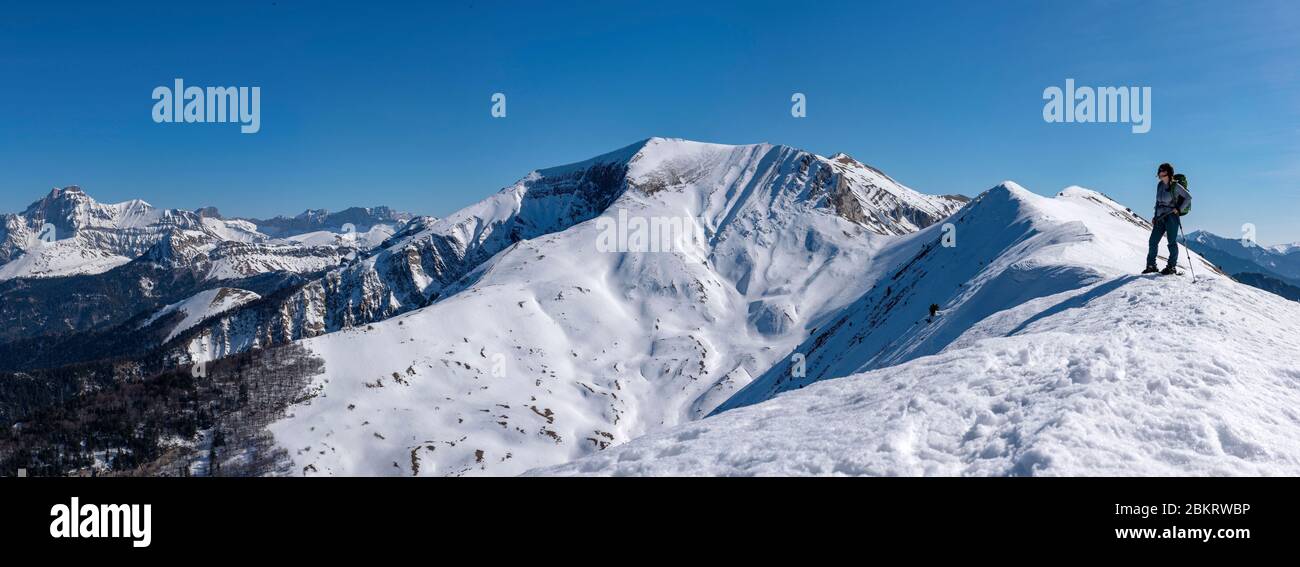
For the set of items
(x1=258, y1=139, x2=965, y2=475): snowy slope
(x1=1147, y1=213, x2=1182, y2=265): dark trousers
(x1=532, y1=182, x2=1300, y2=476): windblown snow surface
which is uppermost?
(x1=1147, y1=213, x2=1182, y2=265): dark trousers

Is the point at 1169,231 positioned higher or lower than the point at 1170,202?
lower

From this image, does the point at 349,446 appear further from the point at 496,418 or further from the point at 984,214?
the point at 984,214

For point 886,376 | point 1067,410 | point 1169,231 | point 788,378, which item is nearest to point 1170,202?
point 1169,231

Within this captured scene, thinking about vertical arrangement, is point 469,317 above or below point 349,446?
above

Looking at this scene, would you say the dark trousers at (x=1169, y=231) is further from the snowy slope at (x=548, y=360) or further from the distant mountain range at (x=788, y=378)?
the snowy slope at (x=548, y=360)

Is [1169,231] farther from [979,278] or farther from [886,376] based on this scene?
[979,278]

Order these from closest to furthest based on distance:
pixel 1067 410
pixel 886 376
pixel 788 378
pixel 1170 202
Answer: pixel 1067 410 → pixel 886 376 → pixel 1170 202 → pixel 788 378

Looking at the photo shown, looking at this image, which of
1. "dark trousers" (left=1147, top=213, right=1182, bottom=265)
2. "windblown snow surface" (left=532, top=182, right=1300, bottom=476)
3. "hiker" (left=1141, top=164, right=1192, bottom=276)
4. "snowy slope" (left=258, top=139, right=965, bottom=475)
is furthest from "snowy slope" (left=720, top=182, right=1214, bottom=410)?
"snowy slope" (left=258, top=139, right=965, bottom=475)

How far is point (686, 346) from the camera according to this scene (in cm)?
16062

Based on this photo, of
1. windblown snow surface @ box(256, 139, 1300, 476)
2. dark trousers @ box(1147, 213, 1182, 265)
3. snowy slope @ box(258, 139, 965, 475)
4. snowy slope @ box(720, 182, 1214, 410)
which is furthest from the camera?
snowy slope @ box(258, 139, 965, 475)

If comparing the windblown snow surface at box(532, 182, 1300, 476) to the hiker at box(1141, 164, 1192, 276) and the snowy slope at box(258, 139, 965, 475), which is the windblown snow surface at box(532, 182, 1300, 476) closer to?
the hiker at box(1141, 164, 1192, 276)
